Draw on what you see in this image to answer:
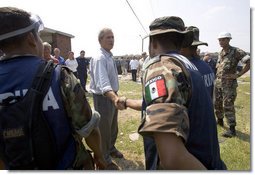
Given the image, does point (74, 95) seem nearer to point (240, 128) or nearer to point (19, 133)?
point (19, 133)

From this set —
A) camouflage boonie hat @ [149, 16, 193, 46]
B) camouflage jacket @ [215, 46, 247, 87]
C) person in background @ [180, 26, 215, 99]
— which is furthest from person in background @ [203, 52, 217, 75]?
camouflage boonie hat @ [149, 16, 193, 46]

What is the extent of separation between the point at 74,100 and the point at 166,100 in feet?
1.61

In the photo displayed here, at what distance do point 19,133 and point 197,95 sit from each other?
82 centimetres

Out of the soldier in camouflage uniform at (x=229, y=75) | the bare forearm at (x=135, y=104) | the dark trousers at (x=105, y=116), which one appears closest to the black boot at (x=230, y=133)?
the soldier in camouflage uniform at (x=229, y=75)

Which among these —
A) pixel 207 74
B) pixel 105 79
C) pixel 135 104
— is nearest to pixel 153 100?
pixel 135 104

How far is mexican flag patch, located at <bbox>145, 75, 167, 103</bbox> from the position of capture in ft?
3.07

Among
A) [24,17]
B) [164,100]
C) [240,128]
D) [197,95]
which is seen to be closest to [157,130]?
[164,100]

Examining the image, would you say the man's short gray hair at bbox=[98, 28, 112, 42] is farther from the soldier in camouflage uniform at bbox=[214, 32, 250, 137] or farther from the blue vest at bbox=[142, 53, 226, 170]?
the soldier in camouflage uniform at bbox=[214, 32, 250, 137]

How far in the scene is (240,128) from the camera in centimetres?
461

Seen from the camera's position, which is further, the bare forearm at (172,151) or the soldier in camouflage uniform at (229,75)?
the soldier in camouflage uniform at (229,75)

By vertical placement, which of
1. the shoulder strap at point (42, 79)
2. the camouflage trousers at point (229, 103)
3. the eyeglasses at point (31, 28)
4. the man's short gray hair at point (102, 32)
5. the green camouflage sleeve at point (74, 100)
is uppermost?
the man's short gray hair at point (102, 32)

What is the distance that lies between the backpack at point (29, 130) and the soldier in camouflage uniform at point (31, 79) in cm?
3

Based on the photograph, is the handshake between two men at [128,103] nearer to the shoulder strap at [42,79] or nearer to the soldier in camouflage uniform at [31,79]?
the soldier in camouflage uniform at [31,79]

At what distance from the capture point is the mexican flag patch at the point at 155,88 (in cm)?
93
